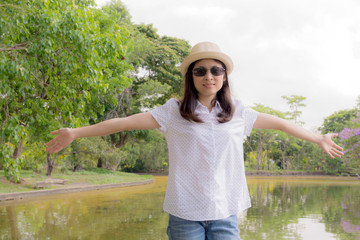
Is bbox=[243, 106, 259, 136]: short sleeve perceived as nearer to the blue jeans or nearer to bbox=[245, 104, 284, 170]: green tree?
the blue jeans

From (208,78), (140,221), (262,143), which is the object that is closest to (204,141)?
(208,78)

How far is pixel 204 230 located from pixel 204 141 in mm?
476

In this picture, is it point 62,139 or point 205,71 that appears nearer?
point 205,71

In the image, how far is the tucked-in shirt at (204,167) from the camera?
7.07 ft

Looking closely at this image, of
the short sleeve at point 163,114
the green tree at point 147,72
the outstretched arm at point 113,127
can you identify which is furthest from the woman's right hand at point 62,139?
the green tree at point 147,72

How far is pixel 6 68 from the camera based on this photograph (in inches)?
223

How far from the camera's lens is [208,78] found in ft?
7.67

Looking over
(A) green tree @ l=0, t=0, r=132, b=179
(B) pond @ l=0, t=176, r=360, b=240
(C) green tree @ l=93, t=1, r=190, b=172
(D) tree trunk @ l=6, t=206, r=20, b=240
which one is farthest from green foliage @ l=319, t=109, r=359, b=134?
(A) green tree @ l=0, t=0, r=132, b=179

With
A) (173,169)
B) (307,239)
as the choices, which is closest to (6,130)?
(173,169)

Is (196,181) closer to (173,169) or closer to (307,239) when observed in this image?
(173,169)

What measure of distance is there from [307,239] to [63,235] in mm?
3771

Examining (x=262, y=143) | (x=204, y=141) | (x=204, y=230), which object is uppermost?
(x=262, y=143)

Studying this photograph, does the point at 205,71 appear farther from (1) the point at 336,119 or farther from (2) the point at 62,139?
(1) the point at 336,119

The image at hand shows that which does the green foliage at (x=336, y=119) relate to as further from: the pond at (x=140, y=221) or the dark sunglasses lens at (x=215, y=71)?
the dark sunglasses lens at (x=215, y=71)
